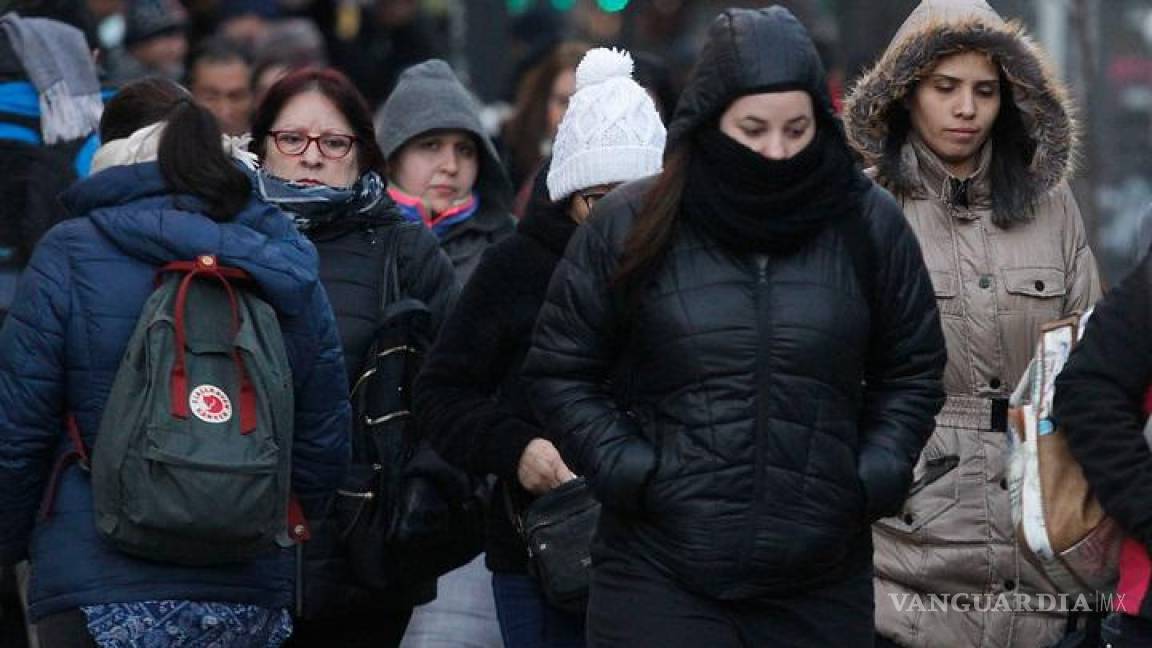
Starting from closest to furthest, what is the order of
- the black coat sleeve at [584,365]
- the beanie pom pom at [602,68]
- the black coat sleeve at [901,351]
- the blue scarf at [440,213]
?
1. the black coat sleeve at [584,365]
2. the black coat sleeve at [901,351]
3. the beanie pom pom at [602,68]
4. the blue scarf at [440,213]

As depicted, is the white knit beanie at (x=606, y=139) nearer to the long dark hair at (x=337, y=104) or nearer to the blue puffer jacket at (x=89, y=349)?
the long dark hair at (x=337, y=104)

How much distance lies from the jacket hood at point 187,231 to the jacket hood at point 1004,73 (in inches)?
64.4

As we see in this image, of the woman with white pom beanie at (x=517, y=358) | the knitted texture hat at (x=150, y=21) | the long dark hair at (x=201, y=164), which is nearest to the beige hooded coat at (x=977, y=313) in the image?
the woman with white pom beanie at (x=517, y=358)

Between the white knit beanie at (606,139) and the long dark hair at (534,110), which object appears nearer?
the white knit beanie at (606,139)

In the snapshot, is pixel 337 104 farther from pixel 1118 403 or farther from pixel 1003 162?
pixel 1118 403

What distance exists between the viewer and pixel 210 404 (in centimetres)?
621

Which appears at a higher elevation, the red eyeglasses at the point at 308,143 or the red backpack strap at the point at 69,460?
the red eyeglasses at the point at 308,143

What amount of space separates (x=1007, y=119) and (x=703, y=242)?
1.70 meters

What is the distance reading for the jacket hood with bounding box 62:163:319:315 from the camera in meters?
6.32

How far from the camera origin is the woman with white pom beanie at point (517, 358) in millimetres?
6832

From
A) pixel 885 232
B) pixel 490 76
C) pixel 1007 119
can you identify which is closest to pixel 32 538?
pixel 885 232
